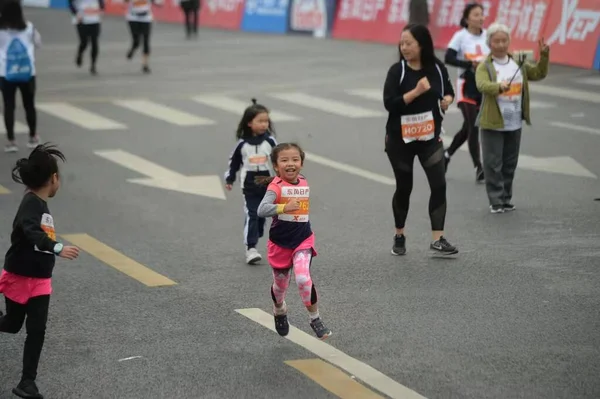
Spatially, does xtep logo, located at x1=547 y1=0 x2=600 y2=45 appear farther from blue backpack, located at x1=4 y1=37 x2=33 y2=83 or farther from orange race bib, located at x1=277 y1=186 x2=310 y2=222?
orange race bib, located at x1=277 y1=186 x2=310 y2=222

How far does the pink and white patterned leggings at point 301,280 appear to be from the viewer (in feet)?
25.3

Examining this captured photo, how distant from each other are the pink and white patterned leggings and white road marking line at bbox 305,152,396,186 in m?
6.19

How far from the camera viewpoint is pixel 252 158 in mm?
10234

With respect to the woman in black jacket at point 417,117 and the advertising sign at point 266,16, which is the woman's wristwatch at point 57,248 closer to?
the woman in black jacket at point 417,117

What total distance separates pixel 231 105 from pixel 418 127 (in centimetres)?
1021

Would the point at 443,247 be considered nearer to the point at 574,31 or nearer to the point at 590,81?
the point at 590,81

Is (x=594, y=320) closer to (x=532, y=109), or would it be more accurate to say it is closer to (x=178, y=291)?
(x=178, y=291)

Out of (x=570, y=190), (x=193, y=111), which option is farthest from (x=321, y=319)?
(x=193, y=111)

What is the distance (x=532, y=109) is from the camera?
63.2ft

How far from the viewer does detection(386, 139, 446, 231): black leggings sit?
34.0 feet

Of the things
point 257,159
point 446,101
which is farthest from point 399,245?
point 257,159

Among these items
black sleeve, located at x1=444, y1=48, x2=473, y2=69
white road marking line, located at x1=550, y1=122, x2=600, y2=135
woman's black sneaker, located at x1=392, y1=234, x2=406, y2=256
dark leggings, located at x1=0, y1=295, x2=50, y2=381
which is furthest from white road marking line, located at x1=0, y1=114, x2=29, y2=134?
dark leggings, located at x1=0, y1=295, x2=50, y2=381

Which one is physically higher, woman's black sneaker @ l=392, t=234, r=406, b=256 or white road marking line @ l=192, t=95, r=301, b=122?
woman's black sneaker @ l=392, t=234, r=406, b=256

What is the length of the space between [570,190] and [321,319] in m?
5.71
